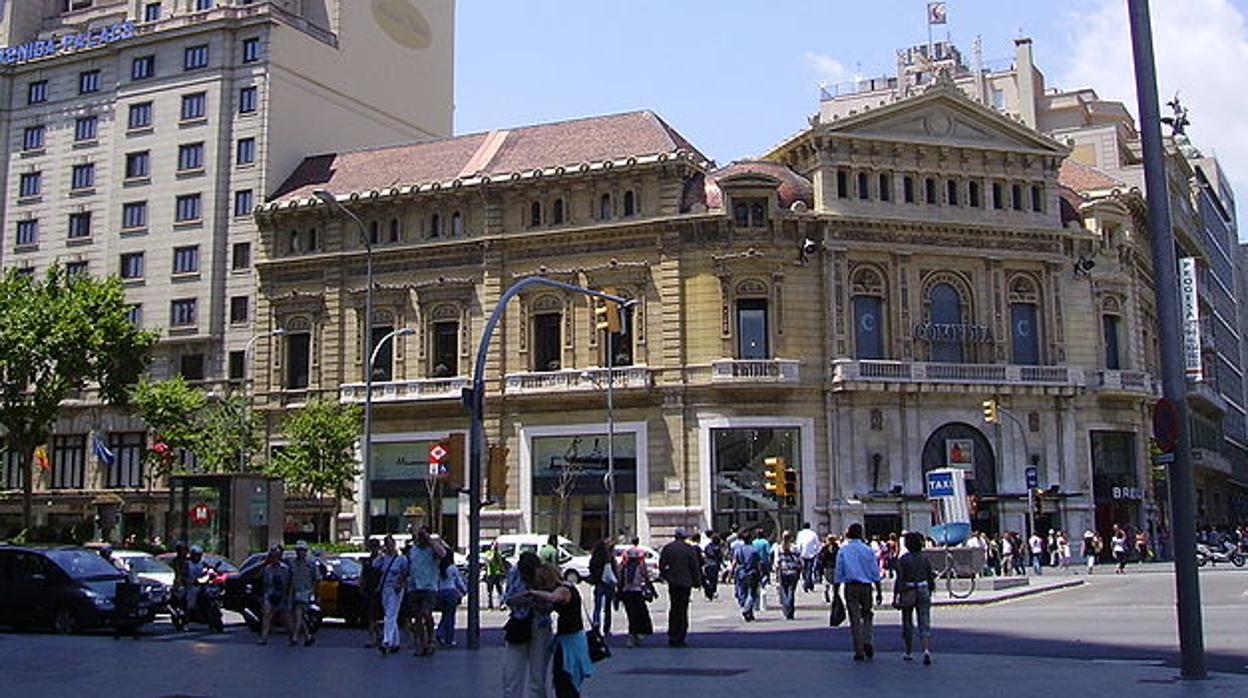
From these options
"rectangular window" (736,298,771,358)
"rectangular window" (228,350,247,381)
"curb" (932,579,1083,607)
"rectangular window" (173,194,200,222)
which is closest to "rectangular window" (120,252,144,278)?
"rectangular window" (173,194,200,222)

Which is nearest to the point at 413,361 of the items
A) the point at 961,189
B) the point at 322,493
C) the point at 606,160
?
the point at 322,493

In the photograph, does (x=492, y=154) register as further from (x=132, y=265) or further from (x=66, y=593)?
(x=66, y=593)

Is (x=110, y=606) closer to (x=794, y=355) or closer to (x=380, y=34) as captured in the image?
(x=794, y=355)

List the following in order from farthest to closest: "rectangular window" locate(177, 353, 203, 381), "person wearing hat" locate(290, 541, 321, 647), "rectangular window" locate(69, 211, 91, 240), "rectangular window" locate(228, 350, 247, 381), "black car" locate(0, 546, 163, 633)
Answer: "rectangular window" locate(69, 211, 91, 240) → "rectangular window" locate(177, 353, 203, 381) → "rectangular window" locate(228, 350, 247, 381) → "black car" locate(0, 546, 163, 633) → "person wearing hat" locate(290, 541, 321, 647)

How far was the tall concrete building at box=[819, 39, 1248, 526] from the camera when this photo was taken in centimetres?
7100

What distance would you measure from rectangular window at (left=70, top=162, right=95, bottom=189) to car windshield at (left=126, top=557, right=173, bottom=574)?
121 feet

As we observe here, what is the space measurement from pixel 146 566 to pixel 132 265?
33.8 m

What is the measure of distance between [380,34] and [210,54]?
918 cm

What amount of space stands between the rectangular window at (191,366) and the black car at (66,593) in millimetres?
32370

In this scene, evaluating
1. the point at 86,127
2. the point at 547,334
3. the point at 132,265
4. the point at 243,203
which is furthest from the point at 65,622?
the point at 86,127

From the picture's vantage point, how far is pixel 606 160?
165 ft

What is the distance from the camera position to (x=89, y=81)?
62.1m

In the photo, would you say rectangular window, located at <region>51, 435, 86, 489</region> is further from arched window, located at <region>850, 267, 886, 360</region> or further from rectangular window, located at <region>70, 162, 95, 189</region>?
arched window, located at <region>850, 267, 886, 360</region>

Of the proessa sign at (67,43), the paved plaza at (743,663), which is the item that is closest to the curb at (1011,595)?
the paved plaza at (743,663)
